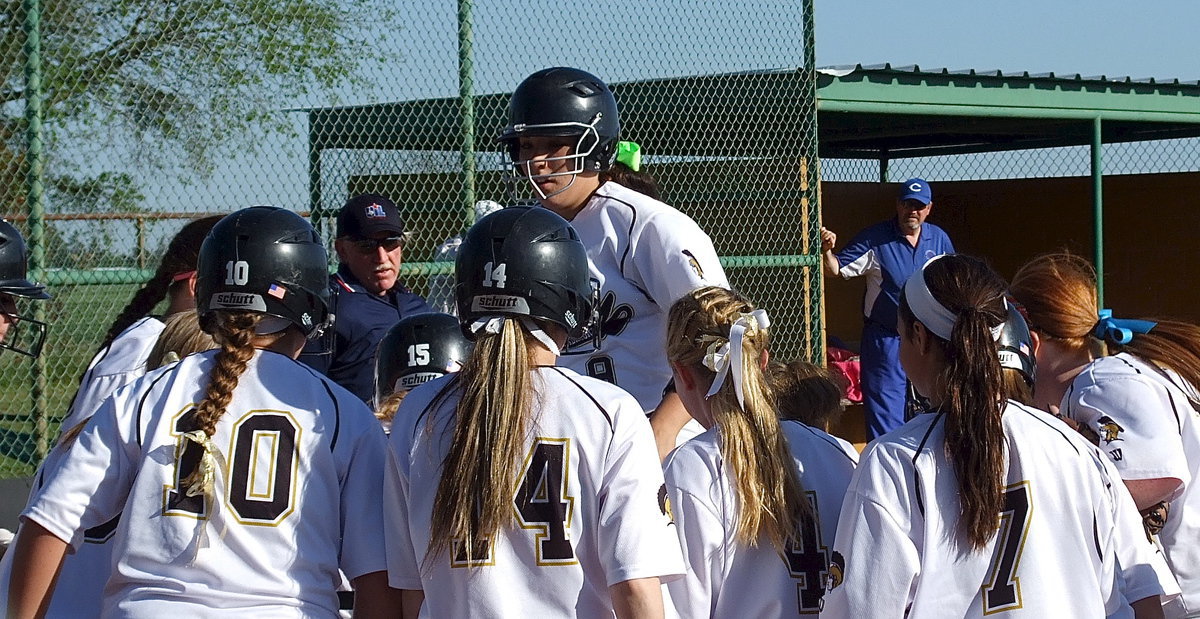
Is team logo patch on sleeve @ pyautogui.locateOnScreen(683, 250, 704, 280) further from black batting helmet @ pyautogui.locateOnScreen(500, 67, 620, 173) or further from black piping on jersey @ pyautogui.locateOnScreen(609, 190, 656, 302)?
black batting helmet @ pyautogui.locateOnScreen(500, 67, 620, 173)

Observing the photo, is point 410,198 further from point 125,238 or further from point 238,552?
point 238,552

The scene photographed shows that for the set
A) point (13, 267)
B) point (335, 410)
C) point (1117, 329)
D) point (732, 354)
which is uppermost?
point (13, 267)

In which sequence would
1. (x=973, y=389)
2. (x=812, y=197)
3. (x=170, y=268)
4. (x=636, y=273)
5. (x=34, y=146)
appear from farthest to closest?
(x=812, y=197), (x=34, y=146), (x=170, y=268), (x=636, y=273), (x=973, y=389)

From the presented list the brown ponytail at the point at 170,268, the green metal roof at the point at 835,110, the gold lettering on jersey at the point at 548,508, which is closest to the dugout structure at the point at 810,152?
the green metal roof at the point at 835,110

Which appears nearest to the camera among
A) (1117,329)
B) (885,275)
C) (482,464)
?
(482,464)

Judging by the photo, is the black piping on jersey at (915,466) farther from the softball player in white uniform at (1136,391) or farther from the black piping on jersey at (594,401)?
the softball player in white uniform at (1136,391)

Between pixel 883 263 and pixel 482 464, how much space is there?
681 centimetres

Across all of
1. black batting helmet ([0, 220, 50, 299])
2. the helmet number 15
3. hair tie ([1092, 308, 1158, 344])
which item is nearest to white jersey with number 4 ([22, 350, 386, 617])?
the helmet number 15

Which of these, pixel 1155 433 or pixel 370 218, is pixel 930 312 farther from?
pixel 370 218

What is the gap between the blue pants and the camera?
8.70 m

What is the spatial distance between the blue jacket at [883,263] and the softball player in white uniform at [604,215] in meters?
5.10

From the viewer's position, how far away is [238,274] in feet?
9.22

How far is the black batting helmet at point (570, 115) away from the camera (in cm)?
394

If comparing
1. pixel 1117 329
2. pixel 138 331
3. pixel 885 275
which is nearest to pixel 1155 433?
pixel 1117 329
